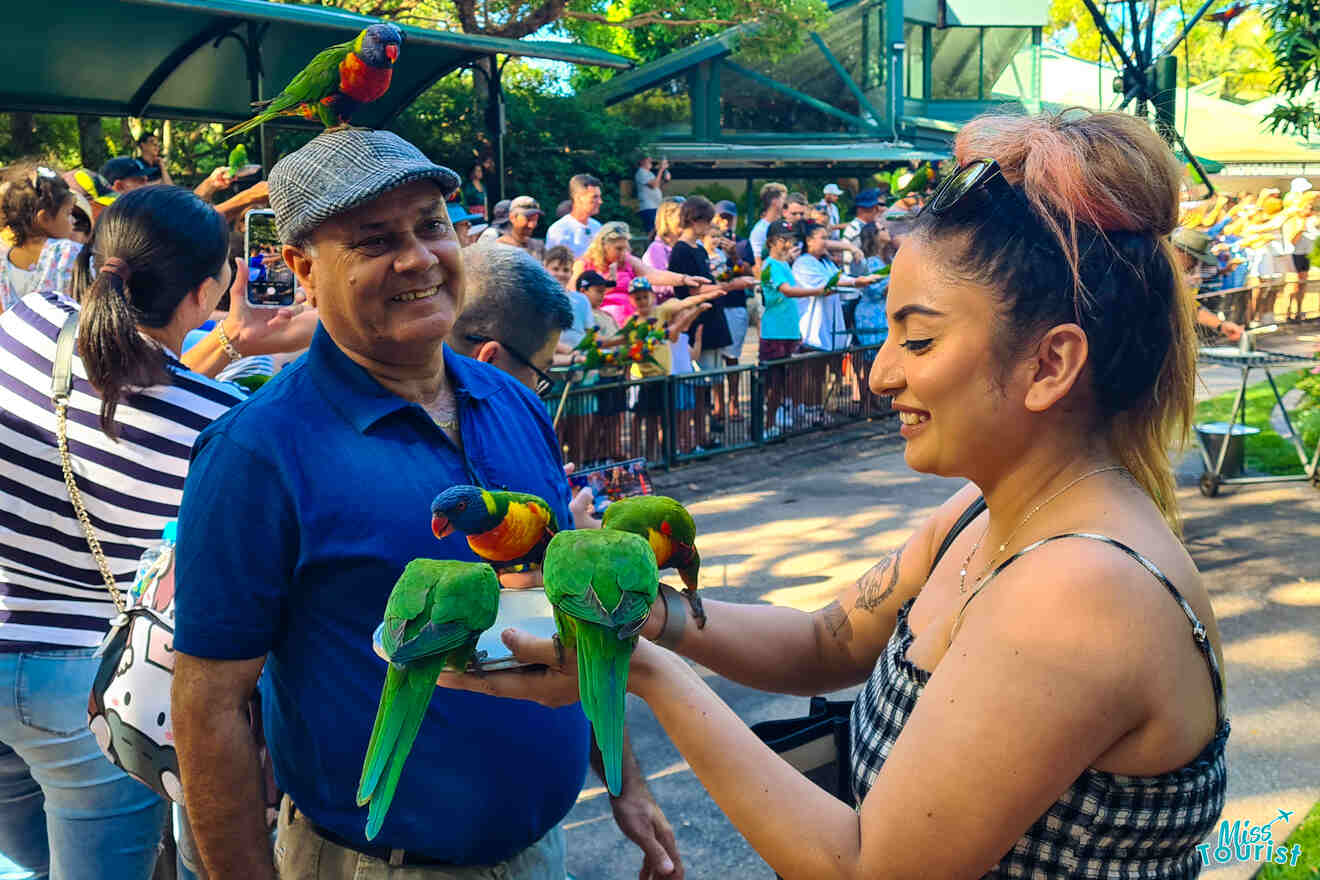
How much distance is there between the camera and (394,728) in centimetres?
145

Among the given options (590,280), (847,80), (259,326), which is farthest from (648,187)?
(259,326)

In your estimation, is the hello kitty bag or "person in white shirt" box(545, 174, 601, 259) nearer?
the hello kitty bag

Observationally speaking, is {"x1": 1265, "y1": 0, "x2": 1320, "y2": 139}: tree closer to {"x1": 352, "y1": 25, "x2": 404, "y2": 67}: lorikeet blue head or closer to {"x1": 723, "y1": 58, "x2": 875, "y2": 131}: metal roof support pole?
{"x1": 352, "y1": 25, "x2": 404, "y2": 67}: lorikeet blue head

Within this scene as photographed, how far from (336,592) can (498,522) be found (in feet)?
1.47

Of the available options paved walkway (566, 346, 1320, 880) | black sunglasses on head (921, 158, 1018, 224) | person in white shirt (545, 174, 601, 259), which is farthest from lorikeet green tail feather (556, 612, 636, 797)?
person in white shirt (545, 174, 601, 259)

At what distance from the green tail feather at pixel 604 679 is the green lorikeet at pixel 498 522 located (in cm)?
22

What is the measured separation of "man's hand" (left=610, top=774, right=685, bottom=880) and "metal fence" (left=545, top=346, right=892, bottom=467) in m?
4.92

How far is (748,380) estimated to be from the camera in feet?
31.3

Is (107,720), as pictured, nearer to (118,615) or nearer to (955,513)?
(118,615)

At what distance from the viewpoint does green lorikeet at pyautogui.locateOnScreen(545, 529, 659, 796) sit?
1461 mm

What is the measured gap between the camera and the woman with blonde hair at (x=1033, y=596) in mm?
1385

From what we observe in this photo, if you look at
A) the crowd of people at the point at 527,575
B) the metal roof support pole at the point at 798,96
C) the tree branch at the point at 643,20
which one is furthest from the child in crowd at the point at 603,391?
the metal roof support pole at the point at 798,96

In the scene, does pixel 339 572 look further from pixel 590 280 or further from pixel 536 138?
pixel 536 138

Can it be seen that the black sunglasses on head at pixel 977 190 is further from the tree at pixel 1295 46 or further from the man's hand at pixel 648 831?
the tree at pixel 1295 46
